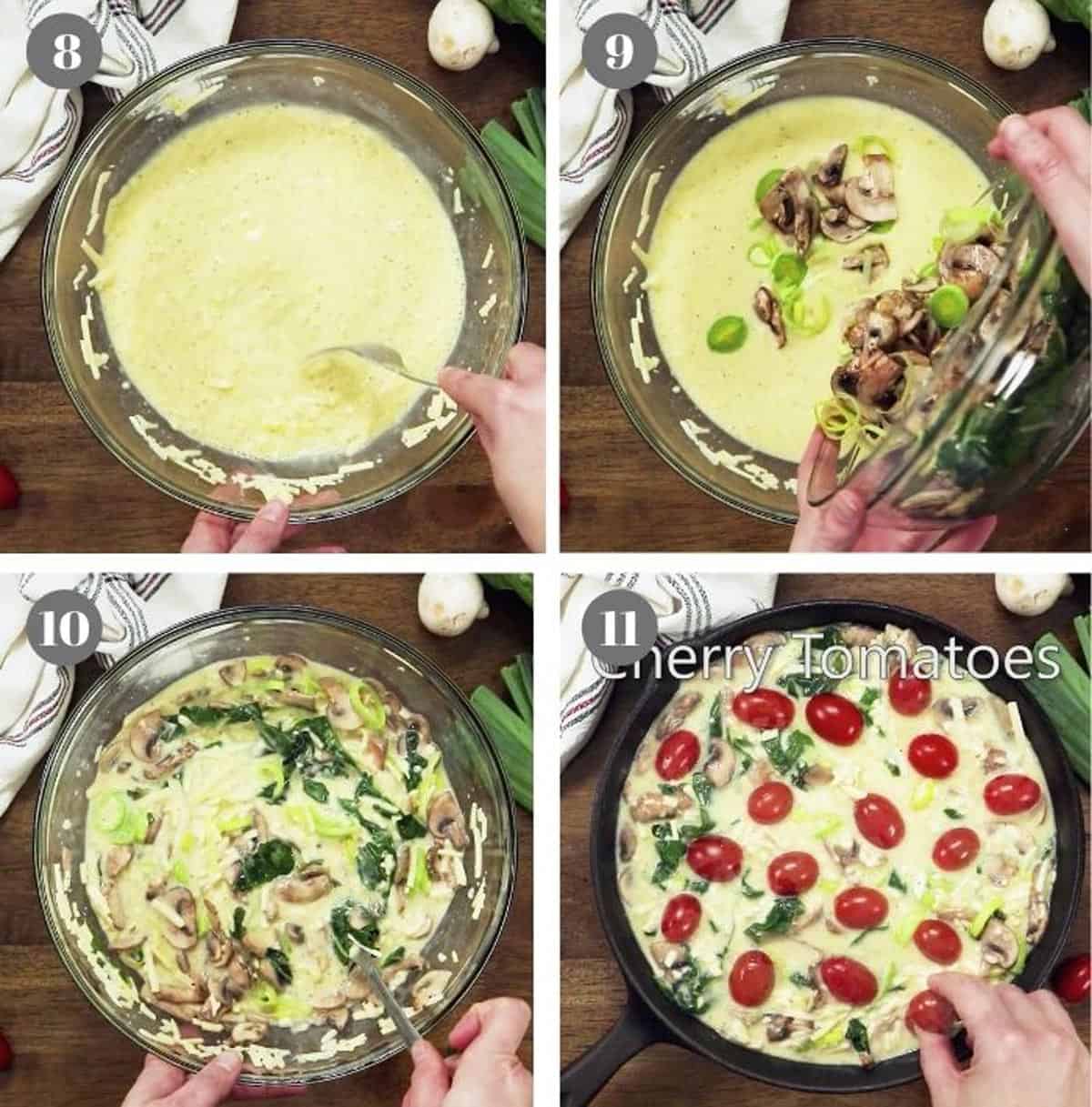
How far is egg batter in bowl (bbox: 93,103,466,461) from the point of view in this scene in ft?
5.06

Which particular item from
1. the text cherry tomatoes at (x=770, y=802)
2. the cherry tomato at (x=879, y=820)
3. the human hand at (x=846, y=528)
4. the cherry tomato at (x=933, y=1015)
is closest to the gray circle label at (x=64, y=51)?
the human hand at (x=846, y=528)

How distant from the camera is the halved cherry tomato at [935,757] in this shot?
1587 mm

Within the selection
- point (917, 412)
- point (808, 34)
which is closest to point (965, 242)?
point (917, 412)

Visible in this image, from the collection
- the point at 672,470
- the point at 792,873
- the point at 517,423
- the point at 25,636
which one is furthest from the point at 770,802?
the point at 25,636

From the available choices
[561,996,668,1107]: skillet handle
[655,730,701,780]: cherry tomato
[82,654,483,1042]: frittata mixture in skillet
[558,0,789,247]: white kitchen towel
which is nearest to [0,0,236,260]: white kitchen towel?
[558,0,789,247]: white kitchen towel

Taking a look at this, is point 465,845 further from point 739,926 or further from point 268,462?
point 268,462

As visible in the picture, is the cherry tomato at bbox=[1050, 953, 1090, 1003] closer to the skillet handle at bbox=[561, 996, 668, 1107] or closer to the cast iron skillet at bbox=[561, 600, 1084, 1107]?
the cast iron skillet at bbox=[561, 600, 1084, 1107]

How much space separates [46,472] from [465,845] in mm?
698

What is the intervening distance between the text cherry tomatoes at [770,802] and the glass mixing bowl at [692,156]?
337 mm

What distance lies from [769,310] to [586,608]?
425 millimetres

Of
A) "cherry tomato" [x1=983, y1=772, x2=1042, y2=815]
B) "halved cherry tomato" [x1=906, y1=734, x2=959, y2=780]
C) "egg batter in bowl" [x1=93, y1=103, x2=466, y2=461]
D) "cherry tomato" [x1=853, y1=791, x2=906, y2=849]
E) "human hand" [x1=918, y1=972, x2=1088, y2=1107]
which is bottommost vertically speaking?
"human hand" [x1=918, y1=972, x2=1088, y2=1107]

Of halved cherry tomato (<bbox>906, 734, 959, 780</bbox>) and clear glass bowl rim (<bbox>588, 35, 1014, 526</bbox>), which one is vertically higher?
clear glass bowl rim (<bbox>588, 35, 1014, 526</bbox>)

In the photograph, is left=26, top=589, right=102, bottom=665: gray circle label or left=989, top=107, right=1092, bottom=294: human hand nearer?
left=989, top=107, right=1092, bottom=294: human hand

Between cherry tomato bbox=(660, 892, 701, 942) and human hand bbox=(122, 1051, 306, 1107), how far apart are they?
493 millimetres
